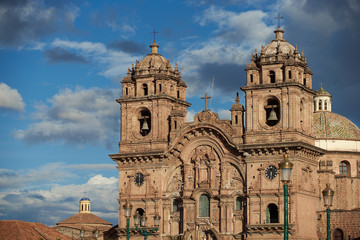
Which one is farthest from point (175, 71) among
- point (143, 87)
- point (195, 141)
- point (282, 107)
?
point (282, 107)

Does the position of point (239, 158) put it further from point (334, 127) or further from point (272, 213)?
point (334, 127)

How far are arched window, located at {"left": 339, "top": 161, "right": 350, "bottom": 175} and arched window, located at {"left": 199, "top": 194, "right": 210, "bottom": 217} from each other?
44.4 ft

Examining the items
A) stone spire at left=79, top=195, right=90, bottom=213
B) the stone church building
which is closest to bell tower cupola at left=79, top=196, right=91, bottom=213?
stone spire at left=79, top=195, right=90, bottom=213

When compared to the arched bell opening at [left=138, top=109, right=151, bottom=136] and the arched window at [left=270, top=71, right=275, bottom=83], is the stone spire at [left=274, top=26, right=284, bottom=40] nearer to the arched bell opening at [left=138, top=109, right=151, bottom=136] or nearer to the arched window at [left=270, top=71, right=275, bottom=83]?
the arched window at [left=270, top=71, right=275, bottom=83]

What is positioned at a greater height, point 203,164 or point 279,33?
point 279,33

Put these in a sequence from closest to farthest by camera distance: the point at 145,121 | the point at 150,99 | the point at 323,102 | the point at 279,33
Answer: the point at 279,33 < the point at 150,99 < the point at 145,121 < the point at 323,102

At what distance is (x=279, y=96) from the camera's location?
198 ft

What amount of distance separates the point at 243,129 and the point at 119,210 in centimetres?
1294

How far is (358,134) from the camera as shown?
6950cm

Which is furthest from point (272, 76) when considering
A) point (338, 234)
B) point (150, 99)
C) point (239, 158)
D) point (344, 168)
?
point (338, 234)

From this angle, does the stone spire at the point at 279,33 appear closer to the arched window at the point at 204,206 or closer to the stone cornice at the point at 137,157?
the stone cornice at the point at 137,157

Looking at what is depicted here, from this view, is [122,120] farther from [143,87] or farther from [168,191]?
[168,191]

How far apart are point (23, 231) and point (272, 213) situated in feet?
65.0

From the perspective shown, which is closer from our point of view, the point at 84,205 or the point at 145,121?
the point at 145,121
